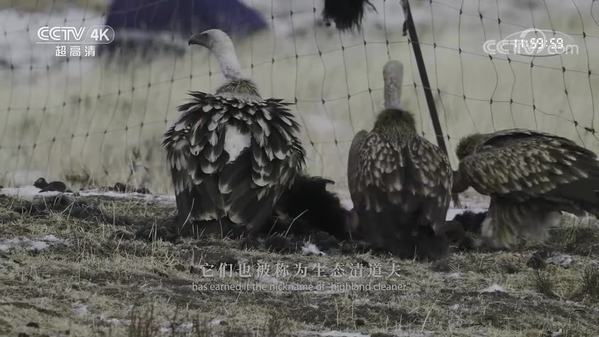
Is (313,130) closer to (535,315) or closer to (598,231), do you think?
(598,231)

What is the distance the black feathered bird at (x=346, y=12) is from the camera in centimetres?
1255

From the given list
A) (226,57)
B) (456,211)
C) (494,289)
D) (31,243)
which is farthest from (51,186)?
(494,289)

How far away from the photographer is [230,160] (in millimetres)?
9586

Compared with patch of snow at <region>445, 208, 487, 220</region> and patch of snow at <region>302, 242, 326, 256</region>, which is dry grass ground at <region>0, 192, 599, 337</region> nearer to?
patch of snow at <region>302, 242, 326, 256</region>

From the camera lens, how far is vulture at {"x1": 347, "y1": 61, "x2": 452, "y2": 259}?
31.0 ft

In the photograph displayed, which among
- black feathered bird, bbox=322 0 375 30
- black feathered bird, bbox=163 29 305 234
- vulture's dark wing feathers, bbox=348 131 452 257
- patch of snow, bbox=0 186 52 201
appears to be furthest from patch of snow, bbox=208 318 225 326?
black feathered bird, bbox=322 0 375 30

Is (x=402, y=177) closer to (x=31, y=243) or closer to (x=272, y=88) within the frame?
(x=31, y=243)

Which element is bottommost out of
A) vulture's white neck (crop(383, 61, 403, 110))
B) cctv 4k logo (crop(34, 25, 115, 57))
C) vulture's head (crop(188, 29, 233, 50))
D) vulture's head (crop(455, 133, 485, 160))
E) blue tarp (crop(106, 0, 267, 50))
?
vulture's head (crop(455, 133, 485, 160))

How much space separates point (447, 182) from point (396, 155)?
43 centimetres

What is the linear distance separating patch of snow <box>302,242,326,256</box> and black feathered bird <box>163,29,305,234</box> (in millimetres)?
439

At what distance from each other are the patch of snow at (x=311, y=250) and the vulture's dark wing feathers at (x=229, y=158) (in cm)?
45

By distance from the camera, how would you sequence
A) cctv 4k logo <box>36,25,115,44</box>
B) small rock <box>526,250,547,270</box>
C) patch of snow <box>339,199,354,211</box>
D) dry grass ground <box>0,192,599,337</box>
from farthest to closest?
1. cctv 4k logo <box>36,25,115,44</box>
2. patch of snow <box>339,199,354,211</box>
3. small rock <box>526,250,547,270</box>
4. dry grass ground <box>0,192,599,337</box>

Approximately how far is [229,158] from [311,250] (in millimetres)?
933

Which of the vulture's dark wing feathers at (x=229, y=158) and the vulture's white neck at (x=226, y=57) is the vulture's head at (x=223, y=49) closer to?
the vulture's white neck at (x=226, y=57)
